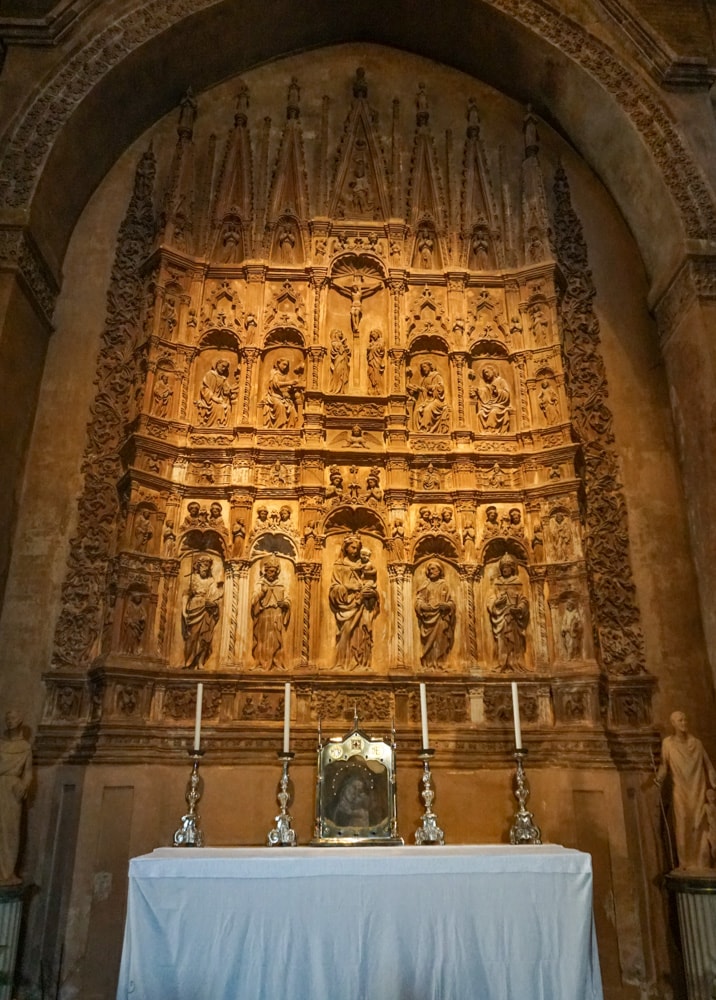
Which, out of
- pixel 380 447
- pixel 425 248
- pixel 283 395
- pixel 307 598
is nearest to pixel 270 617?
pixel 307 598

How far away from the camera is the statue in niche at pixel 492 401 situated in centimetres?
830

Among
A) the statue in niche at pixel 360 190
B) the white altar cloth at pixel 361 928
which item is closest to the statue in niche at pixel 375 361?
the statue in niche at pixel 360 190

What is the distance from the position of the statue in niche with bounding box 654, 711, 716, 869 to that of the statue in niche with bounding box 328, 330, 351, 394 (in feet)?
14.7

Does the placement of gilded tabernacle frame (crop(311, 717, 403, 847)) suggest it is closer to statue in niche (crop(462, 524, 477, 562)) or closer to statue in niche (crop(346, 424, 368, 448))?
statue in niche (crop(462, 524, 477, 562))

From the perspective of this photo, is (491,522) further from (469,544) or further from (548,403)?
(548,403)

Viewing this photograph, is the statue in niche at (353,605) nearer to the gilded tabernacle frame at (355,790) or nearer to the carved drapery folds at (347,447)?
the carved drapery folds at (347,447)

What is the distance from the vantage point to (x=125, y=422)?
8008 millimetres

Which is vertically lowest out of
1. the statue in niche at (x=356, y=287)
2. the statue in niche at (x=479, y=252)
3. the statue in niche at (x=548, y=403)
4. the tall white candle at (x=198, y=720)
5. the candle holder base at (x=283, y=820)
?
the candle holder base at (x=283, y=820)

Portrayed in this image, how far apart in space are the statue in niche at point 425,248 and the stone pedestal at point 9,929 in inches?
281

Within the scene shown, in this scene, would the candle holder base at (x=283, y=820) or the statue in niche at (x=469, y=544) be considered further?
the statue in niche at (x=469, y=544)

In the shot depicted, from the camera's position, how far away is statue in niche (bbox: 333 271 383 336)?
872cm

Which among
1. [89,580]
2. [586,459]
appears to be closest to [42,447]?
[89,580]

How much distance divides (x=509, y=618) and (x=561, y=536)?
3.06 ft

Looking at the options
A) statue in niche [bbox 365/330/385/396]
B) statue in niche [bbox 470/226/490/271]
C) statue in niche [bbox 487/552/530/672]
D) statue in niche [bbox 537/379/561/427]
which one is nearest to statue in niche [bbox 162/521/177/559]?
statue in niche [bbox 365/330/385/396]
